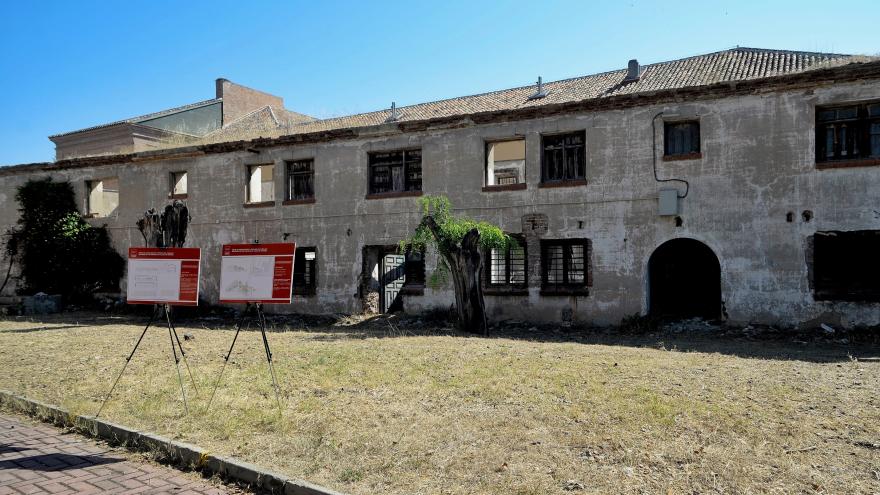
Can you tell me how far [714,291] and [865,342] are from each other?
4.48m

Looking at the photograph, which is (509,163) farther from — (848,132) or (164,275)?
(164,275)

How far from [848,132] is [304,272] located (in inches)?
605

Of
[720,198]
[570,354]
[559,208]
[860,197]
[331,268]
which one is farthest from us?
[331,268]

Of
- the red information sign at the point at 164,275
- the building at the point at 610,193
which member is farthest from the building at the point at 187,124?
the red information sign at the point at 164,275

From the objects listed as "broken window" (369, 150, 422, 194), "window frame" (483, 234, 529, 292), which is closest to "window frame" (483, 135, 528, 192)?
"window frame" (483, 234, 529, 292)

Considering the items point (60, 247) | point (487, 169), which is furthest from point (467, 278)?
point (60, 247)

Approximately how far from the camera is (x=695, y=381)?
7.77 meters

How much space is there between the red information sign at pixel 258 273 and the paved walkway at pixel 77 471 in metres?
1.97

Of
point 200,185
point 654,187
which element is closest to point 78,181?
point 200,185

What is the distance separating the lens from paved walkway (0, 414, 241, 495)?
4.65m

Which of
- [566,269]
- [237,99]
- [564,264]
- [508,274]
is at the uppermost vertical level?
[237,99]

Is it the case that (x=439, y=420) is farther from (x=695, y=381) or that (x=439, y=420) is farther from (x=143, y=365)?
(x=143, y=365)

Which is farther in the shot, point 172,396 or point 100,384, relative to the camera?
point 100,384

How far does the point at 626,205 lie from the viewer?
50.0ft
